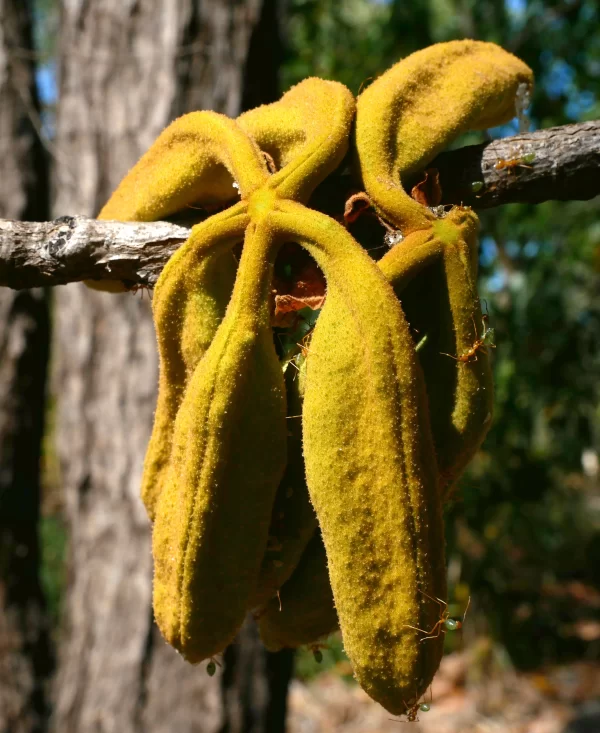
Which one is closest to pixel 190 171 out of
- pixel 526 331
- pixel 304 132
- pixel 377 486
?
pixel 304 132

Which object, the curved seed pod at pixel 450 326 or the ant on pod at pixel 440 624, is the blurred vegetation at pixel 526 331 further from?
the ant on pod at pixel 440 624

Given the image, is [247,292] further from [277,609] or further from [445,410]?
[277,609]

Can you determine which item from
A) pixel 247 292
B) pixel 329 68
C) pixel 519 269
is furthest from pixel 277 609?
pixel 329 68

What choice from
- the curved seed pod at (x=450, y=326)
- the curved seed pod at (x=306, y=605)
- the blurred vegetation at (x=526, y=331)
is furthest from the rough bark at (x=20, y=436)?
the curved seed pod at (x=450, y=326)

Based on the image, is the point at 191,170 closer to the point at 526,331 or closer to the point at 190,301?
the point at 190,301

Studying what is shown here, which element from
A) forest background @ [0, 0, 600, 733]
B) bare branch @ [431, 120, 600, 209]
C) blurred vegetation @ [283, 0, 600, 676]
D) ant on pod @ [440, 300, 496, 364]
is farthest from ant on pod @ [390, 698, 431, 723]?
blurred vegetation @ [283, 0, 600, 676]

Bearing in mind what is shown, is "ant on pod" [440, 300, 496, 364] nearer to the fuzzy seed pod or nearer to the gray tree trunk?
the fuzzy seed pod
